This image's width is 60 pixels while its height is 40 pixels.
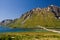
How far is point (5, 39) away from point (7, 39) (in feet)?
1.80

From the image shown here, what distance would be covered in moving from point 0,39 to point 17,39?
12.7ft

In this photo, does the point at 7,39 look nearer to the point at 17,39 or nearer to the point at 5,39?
the point at 5,39

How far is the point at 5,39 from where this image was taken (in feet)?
121

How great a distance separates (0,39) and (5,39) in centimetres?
157

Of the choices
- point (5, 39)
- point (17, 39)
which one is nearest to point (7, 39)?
point (5, 39)

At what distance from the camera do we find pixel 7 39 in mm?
36500

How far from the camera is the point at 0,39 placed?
37719 mm

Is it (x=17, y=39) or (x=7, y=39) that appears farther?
(x=17, y=39)

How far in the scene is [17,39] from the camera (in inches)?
1529

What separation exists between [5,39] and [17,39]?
3214 millimetres

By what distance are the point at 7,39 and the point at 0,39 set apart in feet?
6.93
